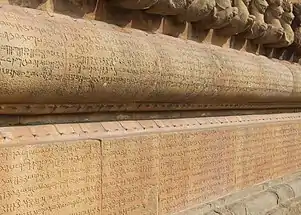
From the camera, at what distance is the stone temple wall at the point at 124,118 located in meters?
1.97

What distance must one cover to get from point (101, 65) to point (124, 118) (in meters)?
0.46

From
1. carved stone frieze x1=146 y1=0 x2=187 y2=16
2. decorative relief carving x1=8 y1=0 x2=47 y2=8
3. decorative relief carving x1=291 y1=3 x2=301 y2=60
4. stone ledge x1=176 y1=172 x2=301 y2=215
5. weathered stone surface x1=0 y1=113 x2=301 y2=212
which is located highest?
decorative relief carving x1=8 y1=0 x2=47 y2=8

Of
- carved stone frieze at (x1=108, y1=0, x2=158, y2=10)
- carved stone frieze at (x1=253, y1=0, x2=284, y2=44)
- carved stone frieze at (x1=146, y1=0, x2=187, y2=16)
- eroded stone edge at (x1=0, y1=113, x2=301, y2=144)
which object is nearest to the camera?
eroded stone edge at (x1=0, y1=113, x2=301, y2=144)

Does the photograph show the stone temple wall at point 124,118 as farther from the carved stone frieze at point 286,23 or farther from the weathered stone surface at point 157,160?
the carved stone frieze at point 286,23

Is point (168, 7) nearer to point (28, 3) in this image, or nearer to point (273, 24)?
point (28, 3)

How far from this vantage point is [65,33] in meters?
2.12

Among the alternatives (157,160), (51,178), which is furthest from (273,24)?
(51,178)

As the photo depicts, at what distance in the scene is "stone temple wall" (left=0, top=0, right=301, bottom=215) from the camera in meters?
1.97

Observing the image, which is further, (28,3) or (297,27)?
(297,27)

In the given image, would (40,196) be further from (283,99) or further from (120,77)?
(283,99)

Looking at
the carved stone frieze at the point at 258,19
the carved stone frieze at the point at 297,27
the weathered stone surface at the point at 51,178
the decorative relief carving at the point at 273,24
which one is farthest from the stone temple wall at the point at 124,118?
the carved stone frieze at the point at 297,27

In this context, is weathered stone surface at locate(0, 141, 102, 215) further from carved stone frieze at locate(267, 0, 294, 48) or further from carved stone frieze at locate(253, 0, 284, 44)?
carved stone frieze at locate(267, 0, 294, 48)

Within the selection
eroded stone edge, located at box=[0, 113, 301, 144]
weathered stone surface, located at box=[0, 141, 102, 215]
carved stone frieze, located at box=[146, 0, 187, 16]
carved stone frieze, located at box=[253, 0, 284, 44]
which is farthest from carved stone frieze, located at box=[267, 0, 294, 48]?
weathered stone surface, located at box=[0, 141, 102, 215]

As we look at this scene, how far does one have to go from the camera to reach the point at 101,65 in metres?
2.24
